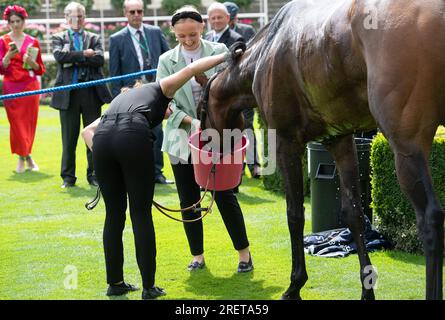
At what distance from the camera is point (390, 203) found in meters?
6.45

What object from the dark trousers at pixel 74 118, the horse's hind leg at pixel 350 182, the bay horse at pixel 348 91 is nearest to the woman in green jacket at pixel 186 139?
the bay horse at pixel 348 91

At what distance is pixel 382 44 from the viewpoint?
159 inches

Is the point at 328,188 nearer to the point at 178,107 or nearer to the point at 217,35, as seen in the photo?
the point at 178,107

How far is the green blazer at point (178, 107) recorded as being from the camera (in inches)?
238

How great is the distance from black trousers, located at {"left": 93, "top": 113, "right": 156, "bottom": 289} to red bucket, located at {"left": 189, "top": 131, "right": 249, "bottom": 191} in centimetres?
64

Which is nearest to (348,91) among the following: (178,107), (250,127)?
(178,107)

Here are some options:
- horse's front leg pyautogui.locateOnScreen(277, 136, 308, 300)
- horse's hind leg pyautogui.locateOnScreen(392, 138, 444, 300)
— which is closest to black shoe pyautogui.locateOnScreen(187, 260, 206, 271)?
horse's front leg pyautogui.locateOnScreen(277, 136, 308, 300)

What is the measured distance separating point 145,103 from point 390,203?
7.54ft

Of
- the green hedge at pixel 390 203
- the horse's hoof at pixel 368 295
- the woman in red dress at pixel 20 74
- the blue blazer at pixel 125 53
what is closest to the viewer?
the horse's hoof at pixel 368 295

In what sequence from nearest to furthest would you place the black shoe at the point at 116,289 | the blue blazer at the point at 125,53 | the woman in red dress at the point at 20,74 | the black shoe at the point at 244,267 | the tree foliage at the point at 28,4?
the black shoe at the point at 116,289 → the black shoe at the point at 244,267 → the blue blazer at the point at 125,53 → the woman in red dress at the point at 20,74 → the tree foliage at the point at 28,4

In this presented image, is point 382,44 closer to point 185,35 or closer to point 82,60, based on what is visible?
point 185,35

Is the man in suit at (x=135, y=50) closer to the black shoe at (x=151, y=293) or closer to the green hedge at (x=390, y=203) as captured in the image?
the green hedge at (x=390, y=203)

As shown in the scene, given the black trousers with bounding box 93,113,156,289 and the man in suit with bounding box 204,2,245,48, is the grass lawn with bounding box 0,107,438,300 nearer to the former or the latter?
the black trousers with bounding box 93,113,156,289

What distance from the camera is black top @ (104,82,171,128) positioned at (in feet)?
17.5
